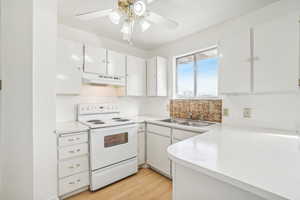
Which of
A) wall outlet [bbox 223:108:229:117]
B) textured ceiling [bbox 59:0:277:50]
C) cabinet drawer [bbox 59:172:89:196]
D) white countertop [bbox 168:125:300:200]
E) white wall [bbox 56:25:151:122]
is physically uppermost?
textured ceiling [bbox 59:0:277:50]

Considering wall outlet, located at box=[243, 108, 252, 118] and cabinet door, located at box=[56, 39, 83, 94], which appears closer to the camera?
wall outlet, located at box=[243, 108, 252, 118]

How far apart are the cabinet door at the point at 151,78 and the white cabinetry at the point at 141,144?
2.49 feet

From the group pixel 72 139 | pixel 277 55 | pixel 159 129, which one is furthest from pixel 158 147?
pixel 277 55

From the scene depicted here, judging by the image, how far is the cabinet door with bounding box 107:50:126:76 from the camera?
7.97 ft

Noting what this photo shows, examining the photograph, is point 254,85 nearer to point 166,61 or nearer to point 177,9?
point 177,9

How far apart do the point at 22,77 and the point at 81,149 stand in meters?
1.03

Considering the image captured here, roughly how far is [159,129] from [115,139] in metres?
0.71

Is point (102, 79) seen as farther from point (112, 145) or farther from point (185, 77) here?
point (185, 77)

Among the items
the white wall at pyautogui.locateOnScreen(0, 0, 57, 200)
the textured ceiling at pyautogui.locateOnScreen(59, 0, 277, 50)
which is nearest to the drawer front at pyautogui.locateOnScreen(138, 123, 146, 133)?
the white wall at pyautogui.locateOnScreen(0, 0, 57, 200)

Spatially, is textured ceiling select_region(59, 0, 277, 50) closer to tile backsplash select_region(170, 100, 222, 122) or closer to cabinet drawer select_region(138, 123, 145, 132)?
tile backsplash select_region(170, 100, 222, 122)

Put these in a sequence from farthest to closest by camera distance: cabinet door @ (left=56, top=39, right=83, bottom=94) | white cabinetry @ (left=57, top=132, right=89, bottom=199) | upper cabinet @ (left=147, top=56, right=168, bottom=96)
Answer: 1. upper cabinet @ (left=147, top=56, right=168, bottom=96)
2. cabinet door @ (left=56, top=39, right=83, bottom=94)
3. white cabinetry @ (left=57, top=132, right=89, bottom=199)

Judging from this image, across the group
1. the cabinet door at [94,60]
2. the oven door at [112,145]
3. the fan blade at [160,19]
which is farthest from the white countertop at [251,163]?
the cabinet door at [94,60]

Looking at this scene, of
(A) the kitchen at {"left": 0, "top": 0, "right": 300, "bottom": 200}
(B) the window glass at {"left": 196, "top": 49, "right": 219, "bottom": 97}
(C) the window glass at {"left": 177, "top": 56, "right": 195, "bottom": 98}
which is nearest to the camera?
(A) the kitchen at {"left": 0, "top": 0, "right": 300, "bottom": 200}

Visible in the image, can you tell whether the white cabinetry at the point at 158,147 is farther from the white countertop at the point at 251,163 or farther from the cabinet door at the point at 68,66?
the cabinet door at the point at 68,66
